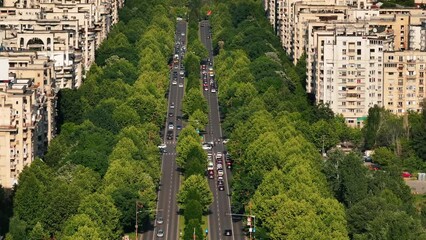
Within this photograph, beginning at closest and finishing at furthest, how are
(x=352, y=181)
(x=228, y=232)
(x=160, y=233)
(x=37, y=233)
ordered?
(x=37, y=233)
(x=160, y=233)
(x=228, y=232)
(x=352, y=181)

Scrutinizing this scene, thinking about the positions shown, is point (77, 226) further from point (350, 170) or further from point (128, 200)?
point (350, 170)

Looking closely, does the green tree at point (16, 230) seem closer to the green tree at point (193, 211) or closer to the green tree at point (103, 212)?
the green tree at point (103, 212)

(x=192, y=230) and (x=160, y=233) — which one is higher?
(x=192, y=230)

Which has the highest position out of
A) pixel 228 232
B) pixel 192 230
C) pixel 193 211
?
pixel 193 211

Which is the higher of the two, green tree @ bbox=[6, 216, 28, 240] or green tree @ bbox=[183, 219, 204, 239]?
green tree @ bbox=[6, 216, 28, 240]

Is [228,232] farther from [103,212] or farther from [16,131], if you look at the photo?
[16,131]

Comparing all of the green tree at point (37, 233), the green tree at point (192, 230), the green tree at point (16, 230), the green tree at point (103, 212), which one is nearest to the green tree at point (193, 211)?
the green tree at point (192, 230)

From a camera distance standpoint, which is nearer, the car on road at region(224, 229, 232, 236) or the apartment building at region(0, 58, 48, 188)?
the car on road at region(224, 229, 232, 236)

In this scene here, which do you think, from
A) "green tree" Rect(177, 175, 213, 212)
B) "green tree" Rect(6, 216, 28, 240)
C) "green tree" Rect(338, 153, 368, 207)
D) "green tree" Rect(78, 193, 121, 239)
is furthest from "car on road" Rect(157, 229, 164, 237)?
"green tree" Rect(338, 153, 368, 207)

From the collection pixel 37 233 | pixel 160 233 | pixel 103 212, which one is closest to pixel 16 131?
pixel 160 233

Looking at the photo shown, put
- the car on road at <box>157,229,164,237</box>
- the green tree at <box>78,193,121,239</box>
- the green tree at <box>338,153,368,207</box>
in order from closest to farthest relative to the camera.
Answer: the green tree at <box>78,193,121,239</box> < the car on road at <box>157,229,164,237</box> < the green tree at <box>338,153,368,207</box>

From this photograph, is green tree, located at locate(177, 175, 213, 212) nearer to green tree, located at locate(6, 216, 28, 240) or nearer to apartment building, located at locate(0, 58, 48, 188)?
apartment building, located at locate(0, 58, 48, 188)
